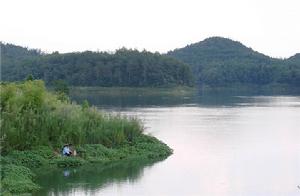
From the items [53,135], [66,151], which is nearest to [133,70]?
[53,135]

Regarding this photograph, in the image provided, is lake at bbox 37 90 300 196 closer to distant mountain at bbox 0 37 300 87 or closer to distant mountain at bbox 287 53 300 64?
distant mountain at bbox 0 37 300 87

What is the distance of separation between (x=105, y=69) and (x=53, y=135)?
98.4m

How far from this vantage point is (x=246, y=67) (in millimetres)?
151500

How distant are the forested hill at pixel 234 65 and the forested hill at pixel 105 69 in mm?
28941

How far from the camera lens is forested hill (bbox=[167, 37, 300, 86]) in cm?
14725

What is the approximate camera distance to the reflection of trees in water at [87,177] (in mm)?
17734

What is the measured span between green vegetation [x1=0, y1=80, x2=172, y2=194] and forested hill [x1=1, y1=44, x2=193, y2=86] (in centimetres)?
9038

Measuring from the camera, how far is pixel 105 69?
120 m

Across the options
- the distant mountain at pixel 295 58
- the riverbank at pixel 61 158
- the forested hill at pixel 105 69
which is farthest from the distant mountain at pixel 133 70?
the riverbank at pixel 61 158

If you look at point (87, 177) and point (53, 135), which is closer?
point (87, 177)

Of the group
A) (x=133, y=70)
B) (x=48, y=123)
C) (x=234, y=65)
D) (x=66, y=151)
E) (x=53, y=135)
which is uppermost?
(x=234, y=65)

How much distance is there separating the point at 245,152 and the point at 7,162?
12263 mm

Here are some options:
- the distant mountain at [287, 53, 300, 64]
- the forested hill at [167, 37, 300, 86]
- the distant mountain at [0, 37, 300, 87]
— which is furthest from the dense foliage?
the distant mountain at [287, 53, 300, 64]

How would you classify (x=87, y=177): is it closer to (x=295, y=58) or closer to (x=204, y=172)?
(x=204, y=172)
